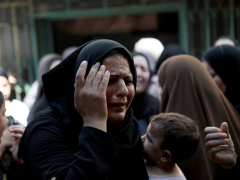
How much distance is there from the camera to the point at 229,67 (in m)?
2.62

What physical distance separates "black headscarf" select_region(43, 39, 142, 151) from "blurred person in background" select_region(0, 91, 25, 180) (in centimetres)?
41

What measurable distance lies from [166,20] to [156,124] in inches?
295

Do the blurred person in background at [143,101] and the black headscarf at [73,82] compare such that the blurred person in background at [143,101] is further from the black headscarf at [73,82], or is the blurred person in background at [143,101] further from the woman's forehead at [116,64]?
the woman's forehead at [116,64]

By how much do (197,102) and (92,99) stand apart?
1050 millimetres

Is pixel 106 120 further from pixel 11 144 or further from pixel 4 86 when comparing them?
pixel 4 86

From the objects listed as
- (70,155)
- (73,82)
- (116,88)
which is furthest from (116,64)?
(70,155)

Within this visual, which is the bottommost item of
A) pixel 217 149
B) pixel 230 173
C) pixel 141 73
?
pixel 230 173

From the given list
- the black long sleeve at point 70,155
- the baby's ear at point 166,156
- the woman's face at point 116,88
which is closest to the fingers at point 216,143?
the baby's ear at point 166,156

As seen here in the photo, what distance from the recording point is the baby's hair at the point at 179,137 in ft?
5.63

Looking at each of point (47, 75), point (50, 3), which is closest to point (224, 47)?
point (47, 75)

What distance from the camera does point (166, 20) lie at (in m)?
8.76

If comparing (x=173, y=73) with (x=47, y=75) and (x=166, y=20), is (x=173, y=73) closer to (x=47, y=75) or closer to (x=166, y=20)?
(x=47, y=75)

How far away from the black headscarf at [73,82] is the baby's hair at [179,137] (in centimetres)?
21

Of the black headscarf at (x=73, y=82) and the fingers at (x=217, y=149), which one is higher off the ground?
the black headscarf at (x=73, y=82)
